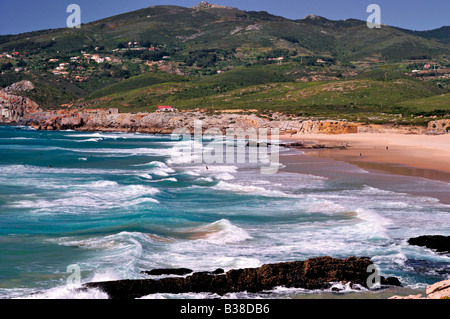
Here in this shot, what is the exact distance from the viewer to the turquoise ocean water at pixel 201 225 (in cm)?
1312

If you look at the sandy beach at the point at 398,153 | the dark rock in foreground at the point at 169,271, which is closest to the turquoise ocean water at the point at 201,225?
the dark rock in foreground at the point at 169,271

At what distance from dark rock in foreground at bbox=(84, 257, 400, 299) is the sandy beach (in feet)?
66.6

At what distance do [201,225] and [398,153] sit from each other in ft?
112

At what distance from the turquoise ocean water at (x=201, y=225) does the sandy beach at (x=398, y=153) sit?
561 cm

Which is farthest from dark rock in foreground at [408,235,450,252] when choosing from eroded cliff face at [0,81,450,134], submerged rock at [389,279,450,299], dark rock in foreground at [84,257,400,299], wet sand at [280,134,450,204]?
eroded cliff face at [0,81,450,134]

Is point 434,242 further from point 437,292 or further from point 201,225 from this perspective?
point 201,225

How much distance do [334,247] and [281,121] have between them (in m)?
70.1

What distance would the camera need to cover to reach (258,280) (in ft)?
38.2

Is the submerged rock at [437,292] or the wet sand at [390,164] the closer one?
the submerged rock at [437,292]

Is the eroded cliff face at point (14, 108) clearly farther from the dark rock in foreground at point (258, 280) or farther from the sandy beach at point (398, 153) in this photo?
the dark rock in foreground at point (258, 280)

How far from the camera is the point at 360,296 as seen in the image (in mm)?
10992

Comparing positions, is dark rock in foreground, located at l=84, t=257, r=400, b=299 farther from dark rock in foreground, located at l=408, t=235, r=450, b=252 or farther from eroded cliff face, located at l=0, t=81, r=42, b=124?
eroded cliff face, located at l=0, t=81, r=42, b=124

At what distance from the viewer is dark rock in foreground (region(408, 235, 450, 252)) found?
47.2 feet
